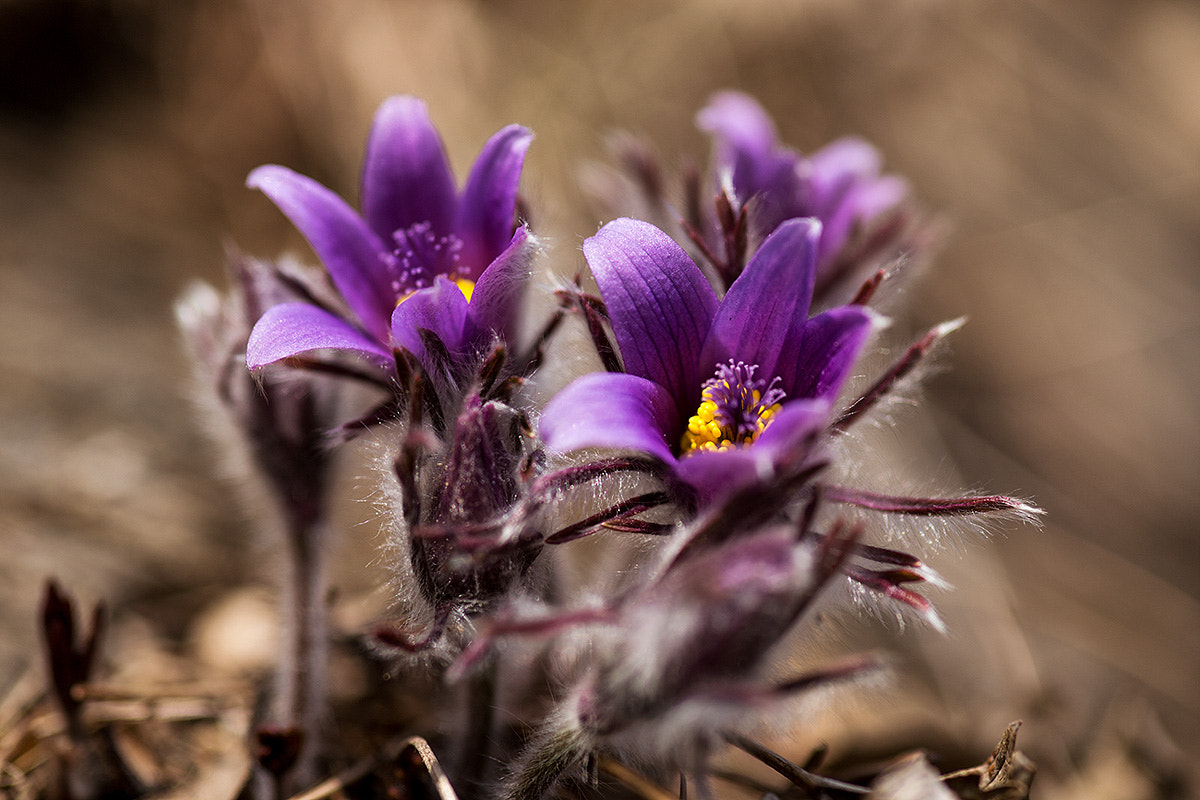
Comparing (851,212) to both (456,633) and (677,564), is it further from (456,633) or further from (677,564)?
(456,633)

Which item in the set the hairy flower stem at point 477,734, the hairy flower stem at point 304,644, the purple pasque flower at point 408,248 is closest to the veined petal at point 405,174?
the purple pasque flower at point 408,248

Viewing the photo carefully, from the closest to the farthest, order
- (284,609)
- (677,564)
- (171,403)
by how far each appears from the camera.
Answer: (677,564) < (284,609) < (171,403)

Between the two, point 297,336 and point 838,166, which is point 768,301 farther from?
point 838,166

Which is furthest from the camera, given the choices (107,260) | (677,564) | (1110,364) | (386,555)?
(1110,364)

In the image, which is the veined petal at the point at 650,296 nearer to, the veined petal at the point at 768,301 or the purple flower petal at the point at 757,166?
the veined petal at the point at 768,301

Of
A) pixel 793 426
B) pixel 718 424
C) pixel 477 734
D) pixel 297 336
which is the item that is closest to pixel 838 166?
pixel 718 424

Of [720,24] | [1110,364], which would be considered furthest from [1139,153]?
[720,24]
